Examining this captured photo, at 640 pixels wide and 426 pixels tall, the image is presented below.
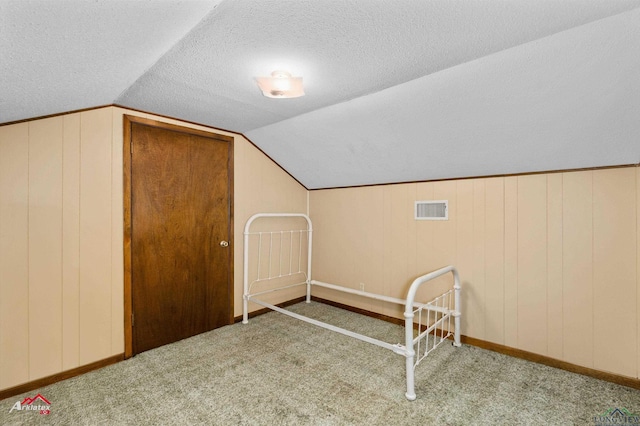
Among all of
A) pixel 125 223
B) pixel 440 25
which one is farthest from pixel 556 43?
pixel 125 223

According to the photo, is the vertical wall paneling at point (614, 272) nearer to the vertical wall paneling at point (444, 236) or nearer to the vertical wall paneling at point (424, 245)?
the vertical wall paneling at point (444, 236)

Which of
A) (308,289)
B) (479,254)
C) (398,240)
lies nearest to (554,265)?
(479,254)

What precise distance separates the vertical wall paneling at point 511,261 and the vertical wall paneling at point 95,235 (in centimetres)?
319

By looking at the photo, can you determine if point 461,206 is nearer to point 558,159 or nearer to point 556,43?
point 558,159

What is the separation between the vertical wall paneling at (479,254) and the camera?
2.65 m

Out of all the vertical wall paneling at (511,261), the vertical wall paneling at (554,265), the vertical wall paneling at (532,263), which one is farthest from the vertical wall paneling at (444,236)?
the vertical wall paneling at (554,265)

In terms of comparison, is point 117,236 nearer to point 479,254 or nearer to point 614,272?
point 479,254

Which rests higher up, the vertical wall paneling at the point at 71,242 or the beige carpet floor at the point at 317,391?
the vertical wall paneling at the point at 71,242

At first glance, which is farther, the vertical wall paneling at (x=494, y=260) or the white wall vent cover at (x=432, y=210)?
the white wall vent cover at (x=432, y=210)

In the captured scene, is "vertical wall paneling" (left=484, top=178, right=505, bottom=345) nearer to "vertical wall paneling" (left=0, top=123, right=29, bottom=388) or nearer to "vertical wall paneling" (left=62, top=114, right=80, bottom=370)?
"vertical wall paneling" (left=62, top=114, right=80, bottom=370)

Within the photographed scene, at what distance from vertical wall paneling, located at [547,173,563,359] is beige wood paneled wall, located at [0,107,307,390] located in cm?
335

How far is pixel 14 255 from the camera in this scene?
6.52ft

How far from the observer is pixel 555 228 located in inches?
91.1

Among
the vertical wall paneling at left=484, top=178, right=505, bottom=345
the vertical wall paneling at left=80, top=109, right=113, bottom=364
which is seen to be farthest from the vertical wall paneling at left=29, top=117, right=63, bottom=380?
the vertical wall paneling at left=484, top=178, right=505, bottom=345
